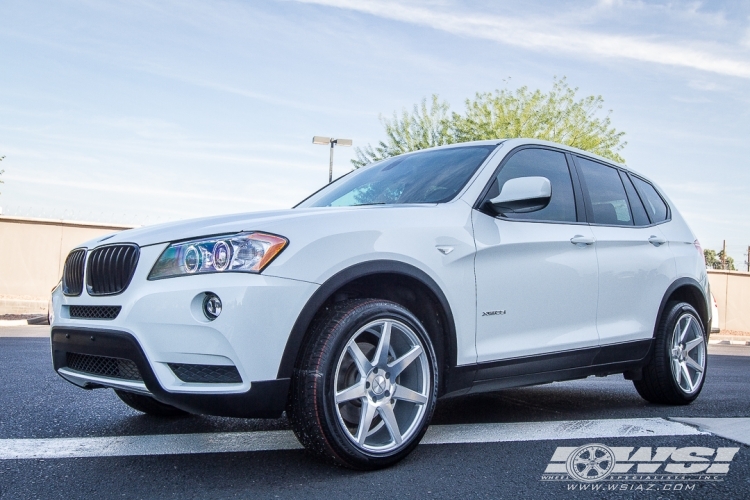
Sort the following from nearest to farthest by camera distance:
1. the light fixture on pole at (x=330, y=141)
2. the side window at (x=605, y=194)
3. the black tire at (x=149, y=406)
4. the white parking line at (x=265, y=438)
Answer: the white parking line at (x=265, y=438)
the black tire at (x=149, y=406)
the side window at (x=605, y=194)
the light fixture on pole at (x=330, y=141)

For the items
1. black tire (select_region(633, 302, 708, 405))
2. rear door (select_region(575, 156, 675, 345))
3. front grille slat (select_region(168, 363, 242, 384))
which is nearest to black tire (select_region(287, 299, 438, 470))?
front grille slat (select_region(168, 363, 242, 384))

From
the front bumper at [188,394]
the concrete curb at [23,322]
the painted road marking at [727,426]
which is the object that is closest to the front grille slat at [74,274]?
the front bumper at [188,394]

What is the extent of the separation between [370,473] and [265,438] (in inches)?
32.9

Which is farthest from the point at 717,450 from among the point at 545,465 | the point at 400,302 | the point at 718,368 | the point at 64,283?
the point at 718,368

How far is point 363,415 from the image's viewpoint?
3287mm

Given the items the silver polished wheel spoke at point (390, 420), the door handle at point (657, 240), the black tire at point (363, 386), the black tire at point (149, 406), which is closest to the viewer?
the black tire at point (363, 386)

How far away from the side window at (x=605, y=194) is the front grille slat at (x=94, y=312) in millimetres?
3112

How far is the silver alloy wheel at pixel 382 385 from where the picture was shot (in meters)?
3.29

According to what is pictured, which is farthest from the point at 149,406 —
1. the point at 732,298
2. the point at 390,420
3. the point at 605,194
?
the point at 732,298

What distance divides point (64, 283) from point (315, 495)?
72.7 inches

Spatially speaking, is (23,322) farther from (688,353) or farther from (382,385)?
(382,385)

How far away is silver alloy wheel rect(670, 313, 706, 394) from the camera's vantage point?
17.5 ft

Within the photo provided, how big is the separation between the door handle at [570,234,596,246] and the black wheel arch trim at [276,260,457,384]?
1.24 m

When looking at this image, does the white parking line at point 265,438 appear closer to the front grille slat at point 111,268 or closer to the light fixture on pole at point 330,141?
the front grille slat at point 111,268
